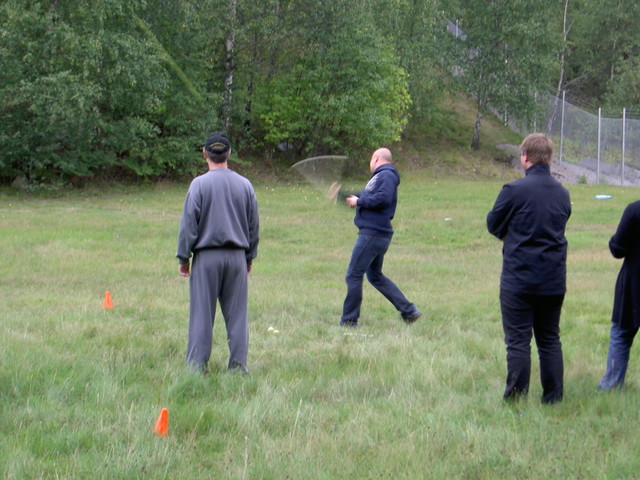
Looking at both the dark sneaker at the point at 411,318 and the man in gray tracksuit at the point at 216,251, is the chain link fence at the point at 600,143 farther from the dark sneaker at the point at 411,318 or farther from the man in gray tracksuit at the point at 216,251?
the man in gray tracksuit at the point at 216,251

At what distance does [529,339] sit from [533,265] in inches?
21.6

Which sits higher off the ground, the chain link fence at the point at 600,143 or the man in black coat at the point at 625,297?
the man in black coat at the point at 625,297

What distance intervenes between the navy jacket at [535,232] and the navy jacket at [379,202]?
9.22 feet

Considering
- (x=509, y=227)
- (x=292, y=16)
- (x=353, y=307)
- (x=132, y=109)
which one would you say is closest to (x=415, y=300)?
(x=353, y=307)

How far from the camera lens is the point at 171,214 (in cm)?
2009

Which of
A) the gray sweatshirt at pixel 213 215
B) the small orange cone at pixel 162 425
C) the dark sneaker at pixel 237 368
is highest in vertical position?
the gray sweatshirt at pixel 213 215

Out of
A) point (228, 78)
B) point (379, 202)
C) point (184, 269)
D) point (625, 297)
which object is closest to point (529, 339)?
point (625, 297)

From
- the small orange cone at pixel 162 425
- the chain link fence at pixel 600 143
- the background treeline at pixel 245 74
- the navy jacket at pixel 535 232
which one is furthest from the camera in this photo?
the chain link fence at pixel 600 143

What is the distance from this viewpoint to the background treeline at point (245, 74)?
935 inches

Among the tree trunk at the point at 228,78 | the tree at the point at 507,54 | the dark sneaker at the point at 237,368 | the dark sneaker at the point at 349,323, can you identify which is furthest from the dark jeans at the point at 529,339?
the tree at the point at 507,54

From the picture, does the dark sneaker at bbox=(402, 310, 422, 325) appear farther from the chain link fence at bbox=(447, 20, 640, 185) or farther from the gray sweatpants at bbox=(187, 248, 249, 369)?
the chain link fence at bbox=(447, 20, 640, 185)

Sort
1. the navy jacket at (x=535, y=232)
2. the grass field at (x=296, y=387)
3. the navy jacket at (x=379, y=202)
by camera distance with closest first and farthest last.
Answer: the grass field at (x=296, y=387)
the navy jacket at (x=535, y=232)
the navy jacket at (x=379, y=202)

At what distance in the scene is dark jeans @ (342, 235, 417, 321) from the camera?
8.06 metres

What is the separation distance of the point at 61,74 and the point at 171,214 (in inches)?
259
